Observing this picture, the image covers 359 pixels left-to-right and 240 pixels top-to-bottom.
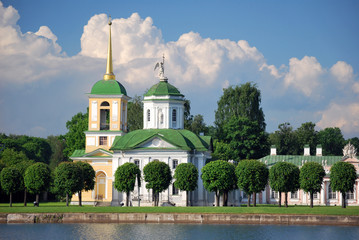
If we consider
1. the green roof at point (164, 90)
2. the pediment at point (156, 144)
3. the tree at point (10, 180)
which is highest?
the green roof at point (164, 90)

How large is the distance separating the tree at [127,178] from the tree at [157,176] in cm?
95

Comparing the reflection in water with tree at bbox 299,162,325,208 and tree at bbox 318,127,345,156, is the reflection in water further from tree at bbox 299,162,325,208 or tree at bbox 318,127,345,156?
tree at bbox 318,127,345,156

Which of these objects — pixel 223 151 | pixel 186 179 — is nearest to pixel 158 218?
pixel 186 179

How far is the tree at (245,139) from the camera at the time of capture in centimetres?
9106

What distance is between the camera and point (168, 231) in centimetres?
5191

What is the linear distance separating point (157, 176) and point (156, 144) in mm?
5254

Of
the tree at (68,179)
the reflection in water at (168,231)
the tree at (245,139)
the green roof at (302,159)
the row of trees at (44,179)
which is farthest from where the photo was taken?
the tree at (245,139)

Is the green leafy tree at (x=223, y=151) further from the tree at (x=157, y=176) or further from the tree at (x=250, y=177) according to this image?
the tree at (x=250, y=177)

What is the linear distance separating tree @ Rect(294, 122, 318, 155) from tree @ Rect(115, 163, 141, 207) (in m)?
43.2

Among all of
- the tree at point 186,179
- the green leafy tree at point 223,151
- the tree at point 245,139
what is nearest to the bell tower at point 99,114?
the tree at point 186,179

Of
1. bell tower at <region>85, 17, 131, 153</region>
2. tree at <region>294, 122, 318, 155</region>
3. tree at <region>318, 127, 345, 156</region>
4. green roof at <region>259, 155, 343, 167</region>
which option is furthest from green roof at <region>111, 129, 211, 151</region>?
tree at <region>318, 127, 345, 156</region>

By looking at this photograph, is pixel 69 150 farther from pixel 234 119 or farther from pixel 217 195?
pixel 217 195

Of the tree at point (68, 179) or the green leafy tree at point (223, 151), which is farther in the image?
the green leafy tree at point (223, 151)

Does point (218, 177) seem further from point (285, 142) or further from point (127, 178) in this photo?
point (285, 142)
